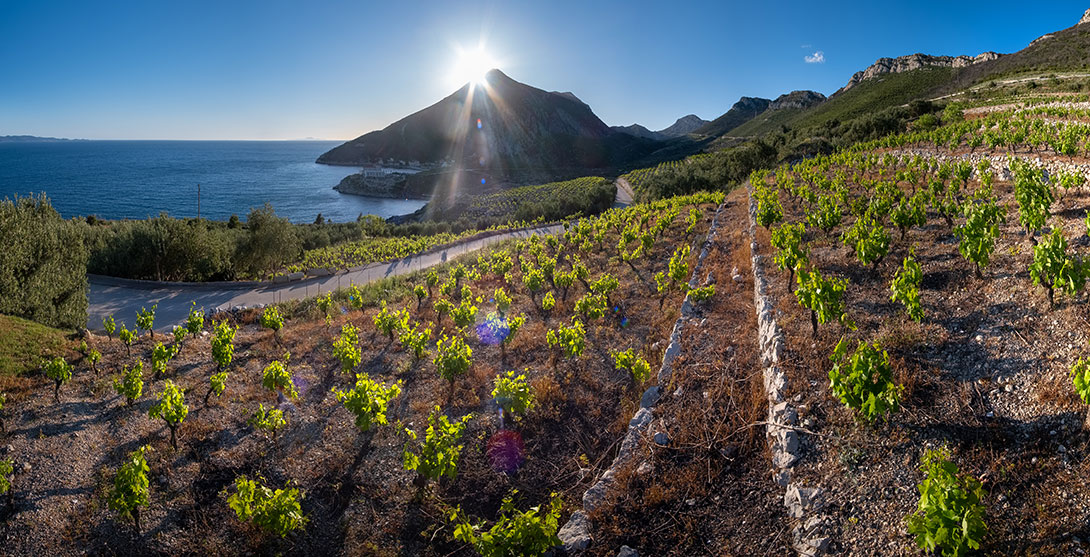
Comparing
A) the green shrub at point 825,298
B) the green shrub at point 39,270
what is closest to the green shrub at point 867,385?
the green shrub at point 825,298

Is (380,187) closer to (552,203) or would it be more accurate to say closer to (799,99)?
(552,203)

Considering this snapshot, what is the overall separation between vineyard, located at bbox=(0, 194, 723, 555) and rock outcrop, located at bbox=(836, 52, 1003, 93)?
12441 cm

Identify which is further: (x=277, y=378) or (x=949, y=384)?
(x=277, y=378)

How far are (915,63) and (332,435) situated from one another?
524 ft

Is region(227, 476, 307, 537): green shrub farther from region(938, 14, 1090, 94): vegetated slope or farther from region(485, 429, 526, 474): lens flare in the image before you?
region(938, 14, 1090, 94): vegetated slope

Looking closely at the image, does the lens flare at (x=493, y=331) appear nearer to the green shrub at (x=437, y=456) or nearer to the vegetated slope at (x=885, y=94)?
the green shrub at (x=437, y=456)

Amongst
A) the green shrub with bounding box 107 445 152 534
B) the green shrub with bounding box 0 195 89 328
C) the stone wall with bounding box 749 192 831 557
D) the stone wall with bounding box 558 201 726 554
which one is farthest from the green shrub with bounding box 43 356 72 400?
the stone wall with bounding box 749 192 831 557

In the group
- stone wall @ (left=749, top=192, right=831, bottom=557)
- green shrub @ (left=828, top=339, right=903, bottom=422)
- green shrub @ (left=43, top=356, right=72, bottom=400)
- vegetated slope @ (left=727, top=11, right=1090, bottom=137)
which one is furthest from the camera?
vegetated slope @ (left=727, top=11, right=1090, bottom=137)

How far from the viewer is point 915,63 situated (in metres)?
120

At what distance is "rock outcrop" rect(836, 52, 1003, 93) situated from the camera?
100750 mm

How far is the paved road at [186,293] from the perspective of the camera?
68.3 feet

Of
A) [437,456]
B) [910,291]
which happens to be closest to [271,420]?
[437,456]

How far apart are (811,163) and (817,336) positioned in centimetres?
2557

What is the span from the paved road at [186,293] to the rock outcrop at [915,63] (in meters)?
123
